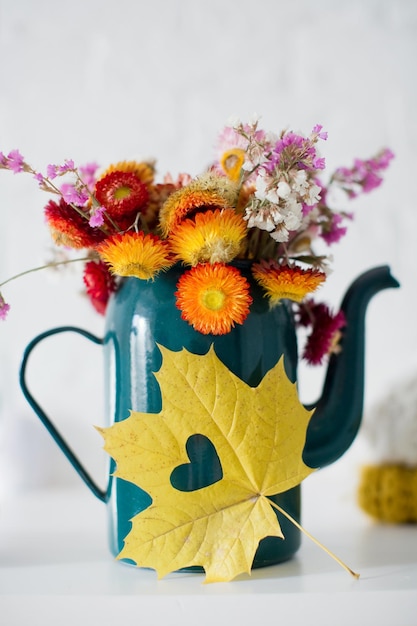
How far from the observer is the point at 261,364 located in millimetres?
572

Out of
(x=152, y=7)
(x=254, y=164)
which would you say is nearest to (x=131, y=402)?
(x=254, y=164)

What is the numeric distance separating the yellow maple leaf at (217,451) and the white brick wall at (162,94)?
599mm

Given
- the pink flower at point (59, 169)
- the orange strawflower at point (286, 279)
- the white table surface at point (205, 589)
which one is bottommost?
the white table surface at point (205, 589)

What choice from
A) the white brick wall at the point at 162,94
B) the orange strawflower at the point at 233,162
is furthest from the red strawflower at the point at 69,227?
the white brick wall at the point at 162,94

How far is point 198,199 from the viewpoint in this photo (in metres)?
0.53

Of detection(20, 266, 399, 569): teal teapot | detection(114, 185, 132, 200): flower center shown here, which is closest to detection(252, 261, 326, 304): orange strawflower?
detection(20, 266, 399, 569): teal teapot

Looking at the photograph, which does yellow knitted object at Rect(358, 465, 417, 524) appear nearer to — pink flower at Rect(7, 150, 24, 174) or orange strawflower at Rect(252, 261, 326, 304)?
orange strawflower at Rect(252, 261, 326, 304)

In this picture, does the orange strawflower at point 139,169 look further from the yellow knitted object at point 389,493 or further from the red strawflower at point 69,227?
the yellow knitted object at point 389,493

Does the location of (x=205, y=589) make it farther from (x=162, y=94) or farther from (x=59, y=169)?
(x=162, y=94)

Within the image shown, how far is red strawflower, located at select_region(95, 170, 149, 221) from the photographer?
0.55 metres

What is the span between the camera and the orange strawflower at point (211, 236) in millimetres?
517

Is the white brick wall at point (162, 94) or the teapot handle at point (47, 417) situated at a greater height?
the white brick wall at point (162, 94)

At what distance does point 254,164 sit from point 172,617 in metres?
0.34

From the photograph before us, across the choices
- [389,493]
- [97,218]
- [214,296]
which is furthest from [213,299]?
[389,493]
